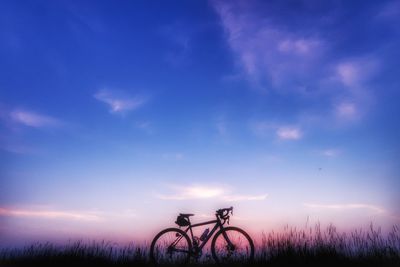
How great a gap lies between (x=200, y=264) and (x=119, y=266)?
2545mm

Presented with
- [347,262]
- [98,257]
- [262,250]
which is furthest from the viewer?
[98,257]

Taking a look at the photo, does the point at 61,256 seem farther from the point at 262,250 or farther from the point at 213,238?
the point at 262,250

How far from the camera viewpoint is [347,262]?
12227mm

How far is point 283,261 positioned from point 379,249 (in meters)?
2.96

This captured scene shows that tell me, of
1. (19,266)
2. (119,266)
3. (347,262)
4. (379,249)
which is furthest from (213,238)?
(19,266)

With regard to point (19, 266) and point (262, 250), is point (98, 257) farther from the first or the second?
point (262, 250)

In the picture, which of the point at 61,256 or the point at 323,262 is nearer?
the point at 323,262

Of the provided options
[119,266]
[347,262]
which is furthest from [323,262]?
[119,266]

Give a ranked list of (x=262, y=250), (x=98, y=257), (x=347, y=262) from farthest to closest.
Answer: (x=98, y=257)
(x=262, y=250)
(x=347, y=262)

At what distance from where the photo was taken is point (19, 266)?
13672 mm

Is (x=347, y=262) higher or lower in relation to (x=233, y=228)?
lower

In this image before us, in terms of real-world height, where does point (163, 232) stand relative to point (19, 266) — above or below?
above

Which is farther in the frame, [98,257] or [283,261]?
[98,257]

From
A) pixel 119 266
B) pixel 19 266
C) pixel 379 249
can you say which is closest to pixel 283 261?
pixel 379 249
